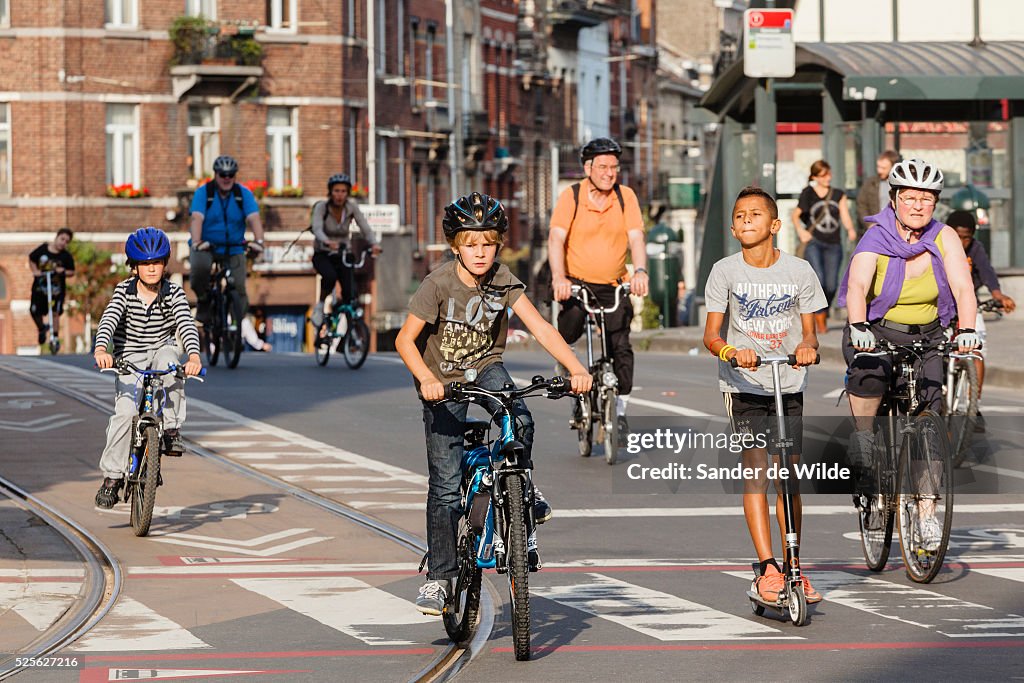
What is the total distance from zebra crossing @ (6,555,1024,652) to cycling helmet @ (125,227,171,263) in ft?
5.72

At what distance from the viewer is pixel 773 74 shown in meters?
25.9

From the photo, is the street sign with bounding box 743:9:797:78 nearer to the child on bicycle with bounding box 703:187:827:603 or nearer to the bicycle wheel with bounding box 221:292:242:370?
the bicycle wheel with bounding box 221:292:242:370

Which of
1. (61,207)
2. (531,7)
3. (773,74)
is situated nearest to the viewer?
(773,74)

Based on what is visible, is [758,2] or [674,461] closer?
[674,461]

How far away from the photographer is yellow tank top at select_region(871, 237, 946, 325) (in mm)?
10328

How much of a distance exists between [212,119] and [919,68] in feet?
88.9

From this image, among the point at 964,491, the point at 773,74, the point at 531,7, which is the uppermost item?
the point at 531,7

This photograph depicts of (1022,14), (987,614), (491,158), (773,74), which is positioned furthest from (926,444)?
(491,158)

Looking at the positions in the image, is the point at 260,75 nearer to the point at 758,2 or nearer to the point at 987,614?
the point at 758,2

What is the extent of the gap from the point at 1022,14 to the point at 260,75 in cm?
2427

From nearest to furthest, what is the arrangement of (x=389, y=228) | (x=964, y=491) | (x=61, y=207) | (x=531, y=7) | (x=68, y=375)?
(x=964, y=491), (x=68, y=375), (x=61, y=207), (x=389, y=228), (x=531, y=7)

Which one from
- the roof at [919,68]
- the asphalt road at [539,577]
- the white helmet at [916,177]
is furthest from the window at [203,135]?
the white helmet at [916,177]

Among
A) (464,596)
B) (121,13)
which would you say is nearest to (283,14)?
(121,13)

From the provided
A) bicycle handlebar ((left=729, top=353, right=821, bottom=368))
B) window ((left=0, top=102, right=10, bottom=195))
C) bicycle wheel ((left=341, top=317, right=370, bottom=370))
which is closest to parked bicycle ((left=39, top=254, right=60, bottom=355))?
bicycle wheel ((left=341, top=317, right=370, bottom=370))
